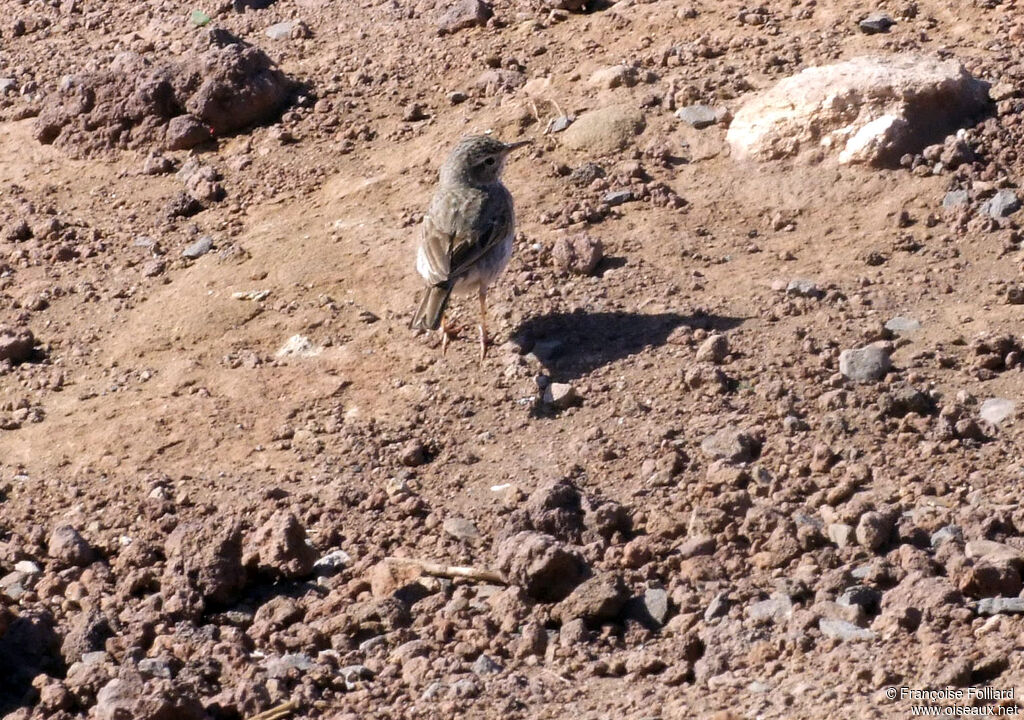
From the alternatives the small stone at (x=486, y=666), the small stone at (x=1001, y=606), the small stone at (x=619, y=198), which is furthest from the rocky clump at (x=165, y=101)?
the small stone at (x=1001, y=606)

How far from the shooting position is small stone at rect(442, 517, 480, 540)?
6492mm

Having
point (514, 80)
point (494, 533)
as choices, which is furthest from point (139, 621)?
point (514, 80)

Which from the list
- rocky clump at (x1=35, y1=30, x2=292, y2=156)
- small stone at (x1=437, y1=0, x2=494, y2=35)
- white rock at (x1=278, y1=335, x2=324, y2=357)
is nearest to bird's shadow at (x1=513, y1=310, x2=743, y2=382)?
white rock at (x1=278, y1=335, x2=324, y2=357)

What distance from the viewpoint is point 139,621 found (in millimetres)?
6012

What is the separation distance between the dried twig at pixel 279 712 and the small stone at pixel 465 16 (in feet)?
21.3

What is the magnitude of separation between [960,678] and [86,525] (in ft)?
12.7

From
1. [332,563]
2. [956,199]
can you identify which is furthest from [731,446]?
[956,199]

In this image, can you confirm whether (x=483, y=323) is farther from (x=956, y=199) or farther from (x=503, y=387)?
(x=956, y=199)

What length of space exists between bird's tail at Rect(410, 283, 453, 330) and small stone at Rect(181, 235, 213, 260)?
74.1 inches

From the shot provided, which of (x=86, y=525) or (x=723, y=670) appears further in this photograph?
(x=86, y=525)

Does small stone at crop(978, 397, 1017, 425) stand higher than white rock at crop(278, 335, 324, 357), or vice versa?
white rock at crop(278, 335, 324, 357)

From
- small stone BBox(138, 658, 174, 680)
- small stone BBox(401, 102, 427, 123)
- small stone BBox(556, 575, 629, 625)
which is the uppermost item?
small stone BBox(138, 658, 174, 680)

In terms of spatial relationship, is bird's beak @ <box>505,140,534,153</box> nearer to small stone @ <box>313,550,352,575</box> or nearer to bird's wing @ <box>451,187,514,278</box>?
bird's wing @ <box>451,187,514,278</box>

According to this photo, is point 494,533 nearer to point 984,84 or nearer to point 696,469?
point 696,469
